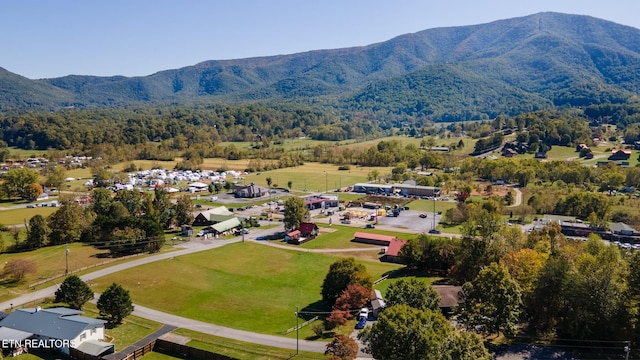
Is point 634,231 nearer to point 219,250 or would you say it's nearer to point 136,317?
point 219,250

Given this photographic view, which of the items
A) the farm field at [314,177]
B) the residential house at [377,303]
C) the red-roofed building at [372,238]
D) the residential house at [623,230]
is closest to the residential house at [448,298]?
the residential house at [377,303]

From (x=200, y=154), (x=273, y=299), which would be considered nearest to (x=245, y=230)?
(x=273, y=299)

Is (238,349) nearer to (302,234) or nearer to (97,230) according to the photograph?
(302,234)

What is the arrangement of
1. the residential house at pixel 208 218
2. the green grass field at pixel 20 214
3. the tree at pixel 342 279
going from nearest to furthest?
the tree at pixel 342 279 → the green grass field at pixel 20 214 → the residential house at pixel 208 218

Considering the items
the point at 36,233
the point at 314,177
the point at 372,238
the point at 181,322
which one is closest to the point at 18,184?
the point at 36,233

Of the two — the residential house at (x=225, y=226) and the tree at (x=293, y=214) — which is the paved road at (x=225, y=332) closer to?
the residential house at (x=225, y=226)

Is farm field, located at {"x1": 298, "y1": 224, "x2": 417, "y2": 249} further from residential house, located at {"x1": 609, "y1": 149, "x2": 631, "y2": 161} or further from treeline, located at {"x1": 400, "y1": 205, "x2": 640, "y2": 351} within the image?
residential house, located at {"x1": 609, "y1": 149, "x2": 631, "y2": 161}
